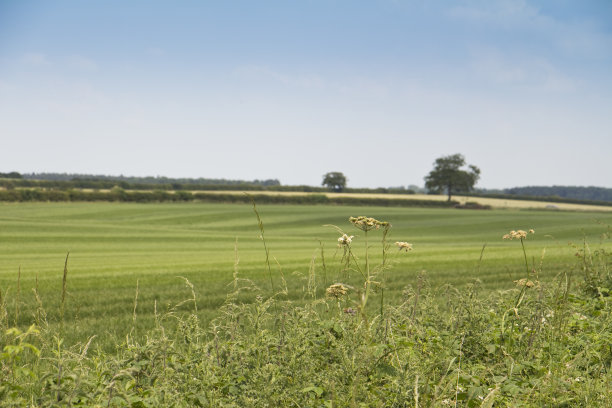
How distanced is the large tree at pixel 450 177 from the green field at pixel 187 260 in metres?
56.9

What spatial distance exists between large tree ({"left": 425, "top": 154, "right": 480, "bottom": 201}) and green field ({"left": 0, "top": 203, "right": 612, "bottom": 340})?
56.9 metres

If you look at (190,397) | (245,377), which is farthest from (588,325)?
(190,397)

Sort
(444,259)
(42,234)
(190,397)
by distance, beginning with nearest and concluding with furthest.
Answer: (190,397) → (444,259) → (42,234)

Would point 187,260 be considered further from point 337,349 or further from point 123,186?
point 123,186

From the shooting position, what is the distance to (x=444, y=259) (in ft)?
68.7

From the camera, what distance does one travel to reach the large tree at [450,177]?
11462 cm

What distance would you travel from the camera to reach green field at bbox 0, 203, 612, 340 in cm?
1087

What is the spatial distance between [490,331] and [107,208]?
63.6 m

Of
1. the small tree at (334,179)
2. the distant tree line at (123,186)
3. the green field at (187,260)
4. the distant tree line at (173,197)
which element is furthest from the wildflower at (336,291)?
the small tree at (334,179)

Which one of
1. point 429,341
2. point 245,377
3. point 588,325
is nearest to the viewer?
point 245,377

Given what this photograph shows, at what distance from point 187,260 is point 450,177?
104 metres

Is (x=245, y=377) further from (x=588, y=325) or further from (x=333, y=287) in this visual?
(x=588, y=325)

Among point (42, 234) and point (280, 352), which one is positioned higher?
point (280, 352)

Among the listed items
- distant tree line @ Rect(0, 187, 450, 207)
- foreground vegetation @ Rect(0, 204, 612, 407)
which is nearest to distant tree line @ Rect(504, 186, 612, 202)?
distant tree line @ Rect(0, 187, 450, 207)
